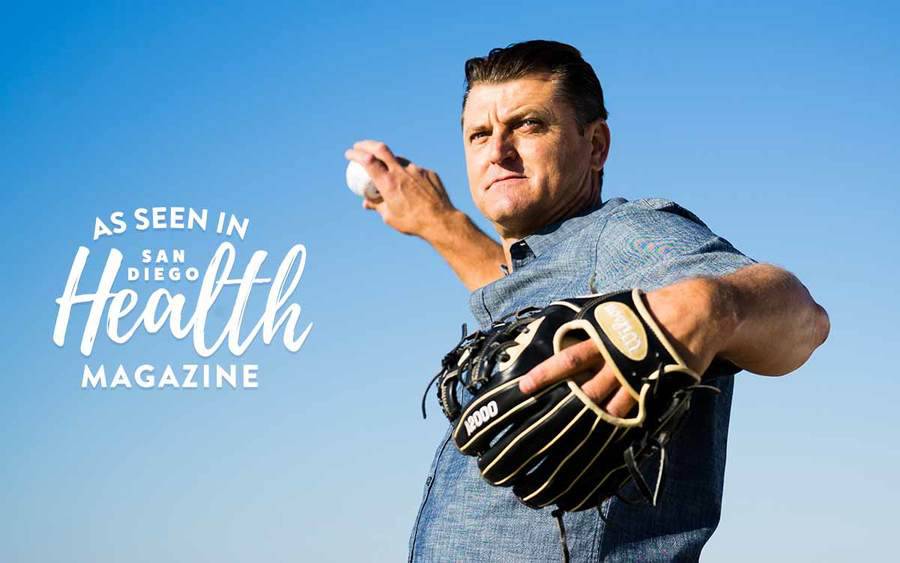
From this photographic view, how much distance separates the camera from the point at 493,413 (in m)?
2.87

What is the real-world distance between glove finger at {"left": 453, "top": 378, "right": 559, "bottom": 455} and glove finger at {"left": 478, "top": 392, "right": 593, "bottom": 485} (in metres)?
0.03

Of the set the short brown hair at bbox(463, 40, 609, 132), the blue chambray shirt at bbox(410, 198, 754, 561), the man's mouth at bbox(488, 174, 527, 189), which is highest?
the short brown hair at bbox(463, 40, 609, 132)

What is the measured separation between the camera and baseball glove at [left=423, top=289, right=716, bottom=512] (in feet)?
8.74

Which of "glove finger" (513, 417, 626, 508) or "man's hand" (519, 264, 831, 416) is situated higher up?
"man's hand" (519, 264, 831, 416)

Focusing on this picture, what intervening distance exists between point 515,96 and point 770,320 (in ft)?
6.45

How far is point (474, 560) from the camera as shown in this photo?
12.5 feet

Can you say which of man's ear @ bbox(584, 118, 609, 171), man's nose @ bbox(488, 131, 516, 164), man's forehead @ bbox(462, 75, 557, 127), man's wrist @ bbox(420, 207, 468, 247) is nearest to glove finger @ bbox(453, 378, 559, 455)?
man's nose @ bbox(488, 131, 516, 164)

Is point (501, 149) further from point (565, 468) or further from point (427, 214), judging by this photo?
point (565, 468)

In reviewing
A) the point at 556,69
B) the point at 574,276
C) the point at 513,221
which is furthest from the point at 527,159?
the point at 574,276

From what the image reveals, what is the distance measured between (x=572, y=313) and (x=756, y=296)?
0.50 m

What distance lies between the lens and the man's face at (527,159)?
4453 millimetres

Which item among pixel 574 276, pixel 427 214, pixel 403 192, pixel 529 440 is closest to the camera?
pixel 529 440

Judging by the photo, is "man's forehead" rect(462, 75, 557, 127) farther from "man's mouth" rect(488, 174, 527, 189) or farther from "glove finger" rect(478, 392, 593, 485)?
"glove finger" rect(478, 392, 593, 485)

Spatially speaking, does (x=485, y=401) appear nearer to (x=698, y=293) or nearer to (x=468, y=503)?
(x=698, y=293)
